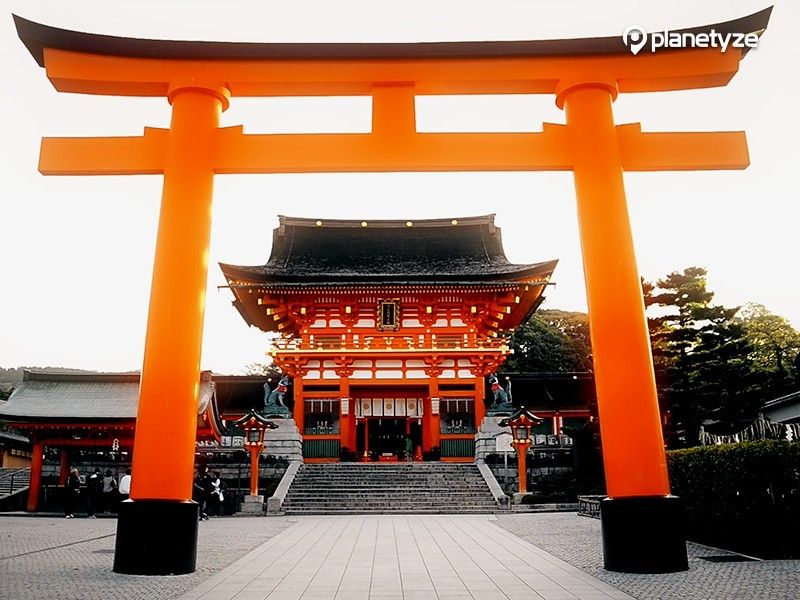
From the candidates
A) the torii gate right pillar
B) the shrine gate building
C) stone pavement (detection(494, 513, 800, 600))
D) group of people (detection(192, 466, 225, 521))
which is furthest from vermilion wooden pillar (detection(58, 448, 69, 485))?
the torii gate right pillar

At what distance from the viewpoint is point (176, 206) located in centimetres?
775

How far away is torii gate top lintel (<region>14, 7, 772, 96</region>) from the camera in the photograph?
26.4 feet

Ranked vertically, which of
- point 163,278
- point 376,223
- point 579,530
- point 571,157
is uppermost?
point 376,223

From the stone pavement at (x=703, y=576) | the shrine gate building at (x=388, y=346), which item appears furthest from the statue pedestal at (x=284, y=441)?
the stone pavement at (x=703, y=576)

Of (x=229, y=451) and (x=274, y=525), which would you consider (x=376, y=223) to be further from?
(x=274, y=525)

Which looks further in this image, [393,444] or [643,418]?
[393,444]

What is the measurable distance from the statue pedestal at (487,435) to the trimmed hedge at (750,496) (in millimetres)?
13391

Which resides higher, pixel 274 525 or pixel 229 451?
pixel 229 451

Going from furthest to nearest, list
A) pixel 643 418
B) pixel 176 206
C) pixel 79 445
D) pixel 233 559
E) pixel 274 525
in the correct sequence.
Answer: pixel 79 445, pixel 274 525, pixel 233 559, pixel 176 206, pixel 643 418

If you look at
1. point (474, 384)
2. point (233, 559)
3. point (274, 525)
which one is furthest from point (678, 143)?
point (474, 384)

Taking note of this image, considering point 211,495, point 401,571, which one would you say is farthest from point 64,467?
point 401,571

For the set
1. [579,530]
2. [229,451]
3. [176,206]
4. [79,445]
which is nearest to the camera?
[176,206]

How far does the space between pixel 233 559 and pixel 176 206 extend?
4.61 metres

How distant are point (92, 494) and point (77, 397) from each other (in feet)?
14.6
